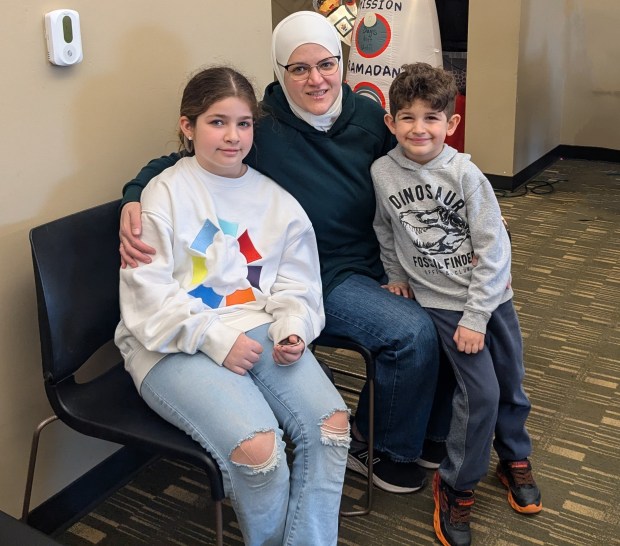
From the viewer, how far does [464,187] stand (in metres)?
1.71

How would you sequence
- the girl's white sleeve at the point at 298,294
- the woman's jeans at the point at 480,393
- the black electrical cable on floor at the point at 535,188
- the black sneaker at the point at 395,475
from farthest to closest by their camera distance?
the black electrical cable on floor at the point at 535,188
the black sneaker at the point at 395,475
the woman's jeans at the point at 480,393
the girl's white sleeve at the point at 298,294

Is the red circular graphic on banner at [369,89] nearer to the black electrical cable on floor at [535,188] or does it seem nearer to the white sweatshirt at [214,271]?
the black electrical cable on floor at [535,188]

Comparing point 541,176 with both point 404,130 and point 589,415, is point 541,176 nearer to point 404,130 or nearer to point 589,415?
point 589,415

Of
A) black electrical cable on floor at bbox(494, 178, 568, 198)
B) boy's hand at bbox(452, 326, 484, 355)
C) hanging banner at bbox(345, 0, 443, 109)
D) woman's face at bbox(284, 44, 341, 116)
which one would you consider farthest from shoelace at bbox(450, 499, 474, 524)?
black electrical cable on floor at bbox(494, 178, 568, 198)

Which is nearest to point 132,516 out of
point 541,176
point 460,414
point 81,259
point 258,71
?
point 81,259

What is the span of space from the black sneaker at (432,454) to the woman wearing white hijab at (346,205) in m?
0.06

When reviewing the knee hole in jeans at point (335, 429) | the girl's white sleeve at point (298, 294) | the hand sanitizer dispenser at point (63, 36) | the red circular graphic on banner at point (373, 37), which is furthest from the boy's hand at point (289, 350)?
the red circular graphic on banner at point (373, 37)

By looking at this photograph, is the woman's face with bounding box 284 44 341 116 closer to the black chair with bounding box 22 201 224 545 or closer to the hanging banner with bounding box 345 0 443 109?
the black chair with bounding box 22 201 224 545

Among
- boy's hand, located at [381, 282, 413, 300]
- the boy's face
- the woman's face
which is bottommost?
boy's hand, located at [381, 282, 413, 300]

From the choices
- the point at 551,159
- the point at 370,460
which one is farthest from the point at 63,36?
the point at 551,159

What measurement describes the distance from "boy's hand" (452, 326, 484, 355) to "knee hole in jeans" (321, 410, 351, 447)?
339mm

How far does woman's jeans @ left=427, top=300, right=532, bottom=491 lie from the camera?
1.72 meters

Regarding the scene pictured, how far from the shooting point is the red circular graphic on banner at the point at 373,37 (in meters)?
3.74

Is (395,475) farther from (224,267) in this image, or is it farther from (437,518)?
(224,267)
